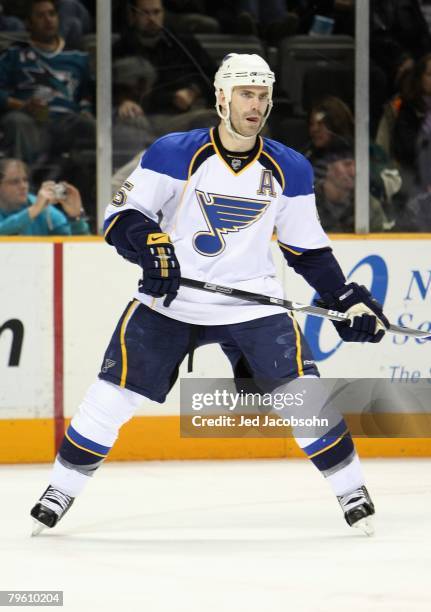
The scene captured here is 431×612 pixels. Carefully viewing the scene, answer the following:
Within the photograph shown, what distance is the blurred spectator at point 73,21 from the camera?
18.2ft

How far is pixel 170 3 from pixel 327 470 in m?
2.67

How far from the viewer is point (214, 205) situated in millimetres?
3650

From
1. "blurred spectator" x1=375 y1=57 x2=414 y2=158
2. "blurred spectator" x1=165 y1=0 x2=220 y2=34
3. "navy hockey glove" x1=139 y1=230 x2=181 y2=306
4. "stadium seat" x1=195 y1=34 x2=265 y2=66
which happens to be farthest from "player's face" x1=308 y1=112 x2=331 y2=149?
"navy hockey glove" x1=139 y1=230 x2=181 y2=306

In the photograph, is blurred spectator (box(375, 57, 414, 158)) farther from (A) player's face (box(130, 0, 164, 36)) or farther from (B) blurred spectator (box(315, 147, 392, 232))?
(A) player's face (box(130, 0, 164, 36))

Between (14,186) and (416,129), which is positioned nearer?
(14,186)

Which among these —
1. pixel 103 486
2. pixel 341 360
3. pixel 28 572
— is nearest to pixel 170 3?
pixel 341 360

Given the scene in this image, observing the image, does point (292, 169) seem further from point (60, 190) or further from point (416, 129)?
point (416, 129)

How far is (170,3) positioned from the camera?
5703mm

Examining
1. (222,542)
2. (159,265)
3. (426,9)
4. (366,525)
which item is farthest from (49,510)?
(426,9)

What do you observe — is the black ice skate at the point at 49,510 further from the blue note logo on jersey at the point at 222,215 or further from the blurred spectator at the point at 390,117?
the blurred spectator at the point at 390,117

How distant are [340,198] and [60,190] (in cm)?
109

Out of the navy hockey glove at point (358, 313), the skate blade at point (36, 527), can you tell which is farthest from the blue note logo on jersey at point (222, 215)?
the skate blade at point (36, 527)

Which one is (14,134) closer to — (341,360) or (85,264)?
(85,264)

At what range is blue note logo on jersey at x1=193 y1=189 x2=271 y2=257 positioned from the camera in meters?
3.65
